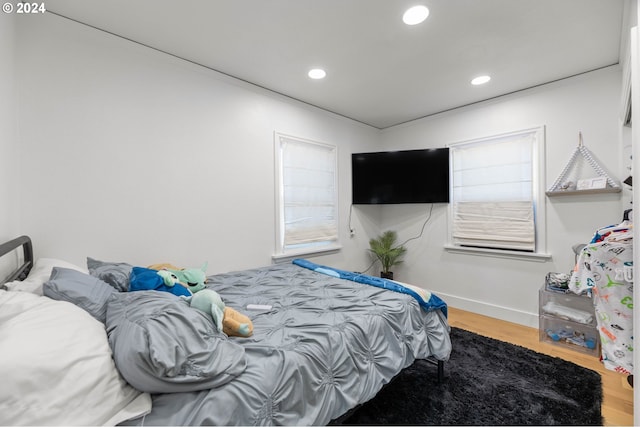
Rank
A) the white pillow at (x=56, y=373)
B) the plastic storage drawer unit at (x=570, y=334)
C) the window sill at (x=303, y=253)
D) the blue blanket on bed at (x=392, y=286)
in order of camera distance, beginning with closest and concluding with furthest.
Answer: the white pillow at (x=56, y=373), the blue blanket on bed at (x=392, y=286), the plastic storage drawer unit at (x=570, y=334), the window sill at (x=303, y=253)

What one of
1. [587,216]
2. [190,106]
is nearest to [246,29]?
[190,106]

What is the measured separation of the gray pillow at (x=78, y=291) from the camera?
118cm

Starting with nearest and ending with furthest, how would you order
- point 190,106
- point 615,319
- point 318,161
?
point 615,319, point 190,106, point 318,161

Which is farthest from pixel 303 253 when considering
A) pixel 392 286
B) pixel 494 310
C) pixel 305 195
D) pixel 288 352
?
pixel 494 310

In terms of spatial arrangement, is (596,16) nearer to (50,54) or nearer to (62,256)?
(50,54)

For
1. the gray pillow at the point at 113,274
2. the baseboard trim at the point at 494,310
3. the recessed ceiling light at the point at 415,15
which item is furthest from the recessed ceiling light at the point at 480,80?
the gray pillow at the point at 113,274

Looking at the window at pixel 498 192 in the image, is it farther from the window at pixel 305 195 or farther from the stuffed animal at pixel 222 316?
the stuffed animal at pixel 222 316

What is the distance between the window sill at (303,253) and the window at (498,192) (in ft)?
5.38

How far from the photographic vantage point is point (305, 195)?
3.44 metres

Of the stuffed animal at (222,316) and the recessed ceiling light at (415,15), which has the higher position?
the recessed ceiling light at (415,15)

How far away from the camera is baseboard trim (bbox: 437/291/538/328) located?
9.93 ft

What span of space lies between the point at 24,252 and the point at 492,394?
3267 millimetres

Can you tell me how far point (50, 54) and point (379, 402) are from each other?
3291 mm

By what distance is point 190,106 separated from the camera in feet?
8.17
